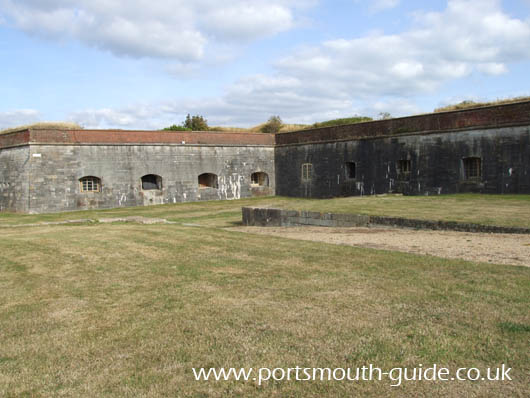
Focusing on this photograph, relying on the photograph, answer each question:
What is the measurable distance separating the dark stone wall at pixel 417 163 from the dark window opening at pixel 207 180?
4.00 metres

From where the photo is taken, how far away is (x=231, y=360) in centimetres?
322

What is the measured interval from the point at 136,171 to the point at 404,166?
12.4 metres

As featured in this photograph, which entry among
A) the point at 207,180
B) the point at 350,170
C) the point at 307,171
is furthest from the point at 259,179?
the point at 350,170

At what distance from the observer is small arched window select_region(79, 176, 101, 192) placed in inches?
843

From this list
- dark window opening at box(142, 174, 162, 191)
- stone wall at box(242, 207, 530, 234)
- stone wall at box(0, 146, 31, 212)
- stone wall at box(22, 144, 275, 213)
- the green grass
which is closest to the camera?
stone wall at box(242, 207, 530, 234)

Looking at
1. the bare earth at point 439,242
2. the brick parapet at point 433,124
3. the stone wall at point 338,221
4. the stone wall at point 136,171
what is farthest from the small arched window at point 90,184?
the bare earth at point 439,242

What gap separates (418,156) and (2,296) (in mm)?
16234

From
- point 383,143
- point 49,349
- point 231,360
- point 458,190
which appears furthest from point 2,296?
point 383,143

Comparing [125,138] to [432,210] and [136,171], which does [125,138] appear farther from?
[432,210]

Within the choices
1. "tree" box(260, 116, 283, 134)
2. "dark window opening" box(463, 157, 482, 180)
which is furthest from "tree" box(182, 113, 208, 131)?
"dark window opening" box(463, 157, 482, 180)

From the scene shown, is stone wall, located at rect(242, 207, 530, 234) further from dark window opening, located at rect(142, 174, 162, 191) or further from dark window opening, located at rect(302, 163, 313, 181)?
dark window opening, located at rect(142, 174, 162, 191)

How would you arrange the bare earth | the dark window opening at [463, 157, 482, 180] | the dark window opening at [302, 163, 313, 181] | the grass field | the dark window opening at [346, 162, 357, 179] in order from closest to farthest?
the grass field → the bare earth → the dark window opening at [463, 157, 482, 180] → the dark window opening at [346, 162, 357, 179] → the dark window opening at [302, 163, 313, 181]

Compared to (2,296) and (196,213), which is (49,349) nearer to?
(2,296)

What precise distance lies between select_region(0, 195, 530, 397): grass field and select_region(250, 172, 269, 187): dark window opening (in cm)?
1923
